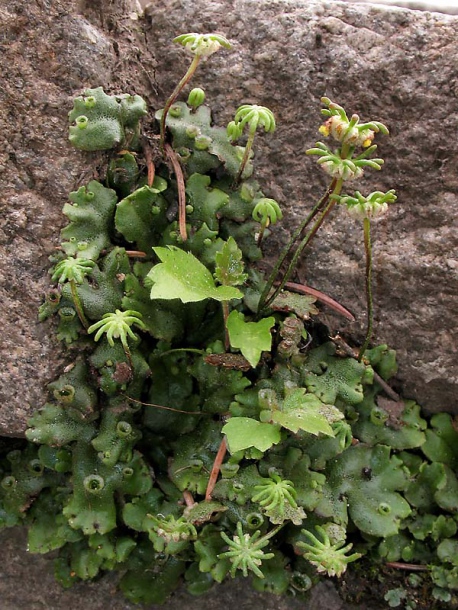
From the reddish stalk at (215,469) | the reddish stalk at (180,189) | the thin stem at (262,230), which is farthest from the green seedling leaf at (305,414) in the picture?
the reddish stalk at (180,189)

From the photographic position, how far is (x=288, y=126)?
241 centimetres

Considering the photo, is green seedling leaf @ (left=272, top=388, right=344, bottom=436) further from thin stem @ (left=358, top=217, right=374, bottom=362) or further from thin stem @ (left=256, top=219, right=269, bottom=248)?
thin stem @ (left=256, top=219, right=269, bottom=248)

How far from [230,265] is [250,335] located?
0.85 feet

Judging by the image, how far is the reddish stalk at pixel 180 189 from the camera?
89.2 inches

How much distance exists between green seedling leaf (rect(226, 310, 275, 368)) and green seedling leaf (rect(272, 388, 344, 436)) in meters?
0.18

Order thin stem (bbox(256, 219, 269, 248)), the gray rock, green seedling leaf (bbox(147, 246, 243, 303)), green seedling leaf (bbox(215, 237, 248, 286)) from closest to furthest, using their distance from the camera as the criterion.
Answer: green seedling leaf (bbox(147, 246, 243, 303)), green seedling leaf (bbox(215, 237, 248, 286)), thin stem (bbox(256, 219, 269, 248)), the gray rock

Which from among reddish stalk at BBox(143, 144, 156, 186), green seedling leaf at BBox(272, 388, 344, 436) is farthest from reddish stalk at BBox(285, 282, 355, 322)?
reddish stalk at BBox(143, 144, 156, 186)

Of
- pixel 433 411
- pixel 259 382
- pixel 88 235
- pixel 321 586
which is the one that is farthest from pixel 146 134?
pixel 321 586

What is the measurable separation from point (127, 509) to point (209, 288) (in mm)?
824

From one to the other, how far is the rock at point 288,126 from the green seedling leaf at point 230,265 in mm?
314

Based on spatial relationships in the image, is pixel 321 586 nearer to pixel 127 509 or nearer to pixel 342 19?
pixel 127 509

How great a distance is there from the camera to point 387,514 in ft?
7.34

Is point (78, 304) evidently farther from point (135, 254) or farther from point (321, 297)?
point (321, 297)

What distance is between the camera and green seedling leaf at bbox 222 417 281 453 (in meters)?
1.96
